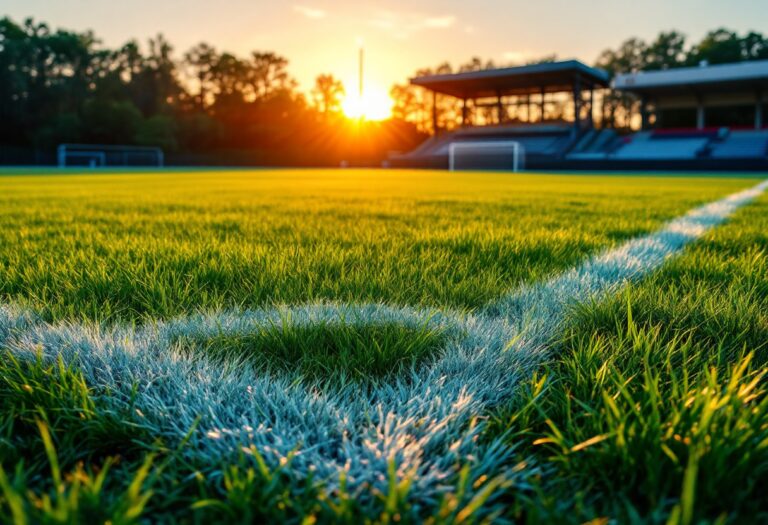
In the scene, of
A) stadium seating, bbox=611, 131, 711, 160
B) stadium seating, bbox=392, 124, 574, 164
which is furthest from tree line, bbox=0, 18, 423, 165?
stadium seating, bbox=611, 131, 711, 160

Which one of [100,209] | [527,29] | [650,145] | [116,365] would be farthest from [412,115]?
[116,365]

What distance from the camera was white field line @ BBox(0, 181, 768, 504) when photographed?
770 mm

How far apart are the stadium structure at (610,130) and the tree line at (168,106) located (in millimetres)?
11291

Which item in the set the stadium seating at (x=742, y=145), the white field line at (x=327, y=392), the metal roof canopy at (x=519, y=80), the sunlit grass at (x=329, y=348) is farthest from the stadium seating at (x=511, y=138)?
the sunlit grass at (x=329, y=348)

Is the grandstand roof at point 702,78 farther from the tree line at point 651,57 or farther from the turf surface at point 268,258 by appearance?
the turf surface at point 268,258

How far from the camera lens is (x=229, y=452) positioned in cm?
77

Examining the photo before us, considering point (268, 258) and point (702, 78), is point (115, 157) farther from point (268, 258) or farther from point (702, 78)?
point (268, 258)

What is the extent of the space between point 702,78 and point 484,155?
1321 centimetres

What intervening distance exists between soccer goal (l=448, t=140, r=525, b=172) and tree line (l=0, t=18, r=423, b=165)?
40.4 feet

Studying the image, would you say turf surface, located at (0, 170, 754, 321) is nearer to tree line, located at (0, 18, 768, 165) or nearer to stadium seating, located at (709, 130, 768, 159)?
stadium seating, located at (709, 130, 768, 159)

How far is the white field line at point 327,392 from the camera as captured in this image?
30.3 inches

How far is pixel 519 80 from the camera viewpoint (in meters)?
34.9

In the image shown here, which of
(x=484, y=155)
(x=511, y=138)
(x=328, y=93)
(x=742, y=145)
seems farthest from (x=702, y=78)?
(x=328, y=93)

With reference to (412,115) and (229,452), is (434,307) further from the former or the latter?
(412,115)
